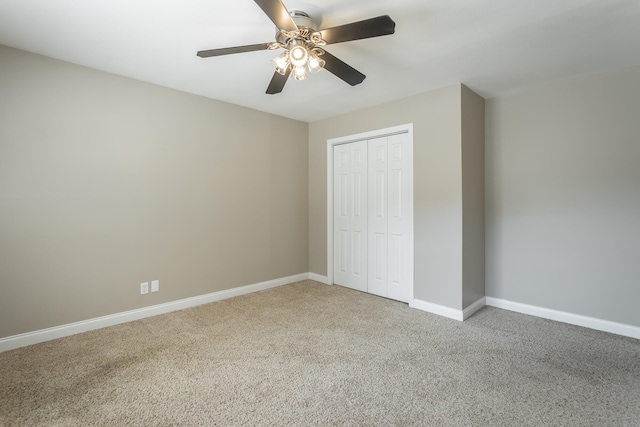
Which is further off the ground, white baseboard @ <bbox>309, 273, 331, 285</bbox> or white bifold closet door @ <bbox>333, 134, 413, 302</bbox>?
white bifold closet door @ <bbox>333, 134, 413, 302</bbox>

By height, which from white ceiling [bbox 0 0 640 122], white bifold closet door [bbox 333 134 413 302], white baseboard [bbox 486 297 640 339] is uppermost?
white ceiling [bbox 0 0 640 122]

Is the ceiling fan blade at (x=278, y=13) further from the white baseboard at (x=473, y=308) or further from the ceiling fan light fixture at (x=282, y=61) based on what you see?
the white baseboard at (x=473, y=308)

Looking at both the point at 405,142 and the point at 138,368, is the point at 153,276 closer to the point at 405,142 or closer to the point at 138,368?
the point at 138,368

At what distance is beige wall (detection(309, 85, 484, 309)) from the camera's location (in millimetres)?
3201

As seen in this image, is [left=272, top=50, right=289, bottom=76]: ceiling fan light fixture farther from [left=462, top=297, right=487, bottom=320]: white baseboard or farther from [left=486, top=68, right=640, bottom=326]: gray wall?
[left=462, top=297, right=487, bottom=320]: white baseboard

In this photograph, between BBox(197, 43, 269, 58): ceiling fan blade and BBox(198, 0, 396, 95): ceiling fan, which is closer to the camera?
BBox(198, 0, 396, 95): ceiling fan

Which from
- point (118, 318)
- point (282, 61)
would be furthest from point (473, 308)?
point (118, 318)

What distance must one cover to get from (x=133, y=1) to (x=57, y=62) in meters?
1.36

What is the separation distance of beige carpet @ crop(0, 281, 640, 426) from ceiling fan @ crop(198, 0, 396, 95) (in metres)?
2.09

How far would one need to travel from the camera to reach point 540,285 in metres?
3.29

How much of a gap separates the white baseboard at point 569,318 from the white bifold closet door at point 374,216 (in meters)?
1.06

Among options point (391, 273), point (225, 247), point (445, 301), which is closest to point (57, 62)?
point (225, 247)

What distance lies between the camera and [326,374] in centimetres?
217

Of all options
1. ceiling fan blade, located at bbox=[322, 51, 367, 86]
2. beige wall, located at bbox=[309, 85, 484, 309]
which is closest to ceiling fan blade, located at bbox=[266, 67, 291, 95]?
ceiling fan blade, located at bbox=[322, 51, 367, 86]
